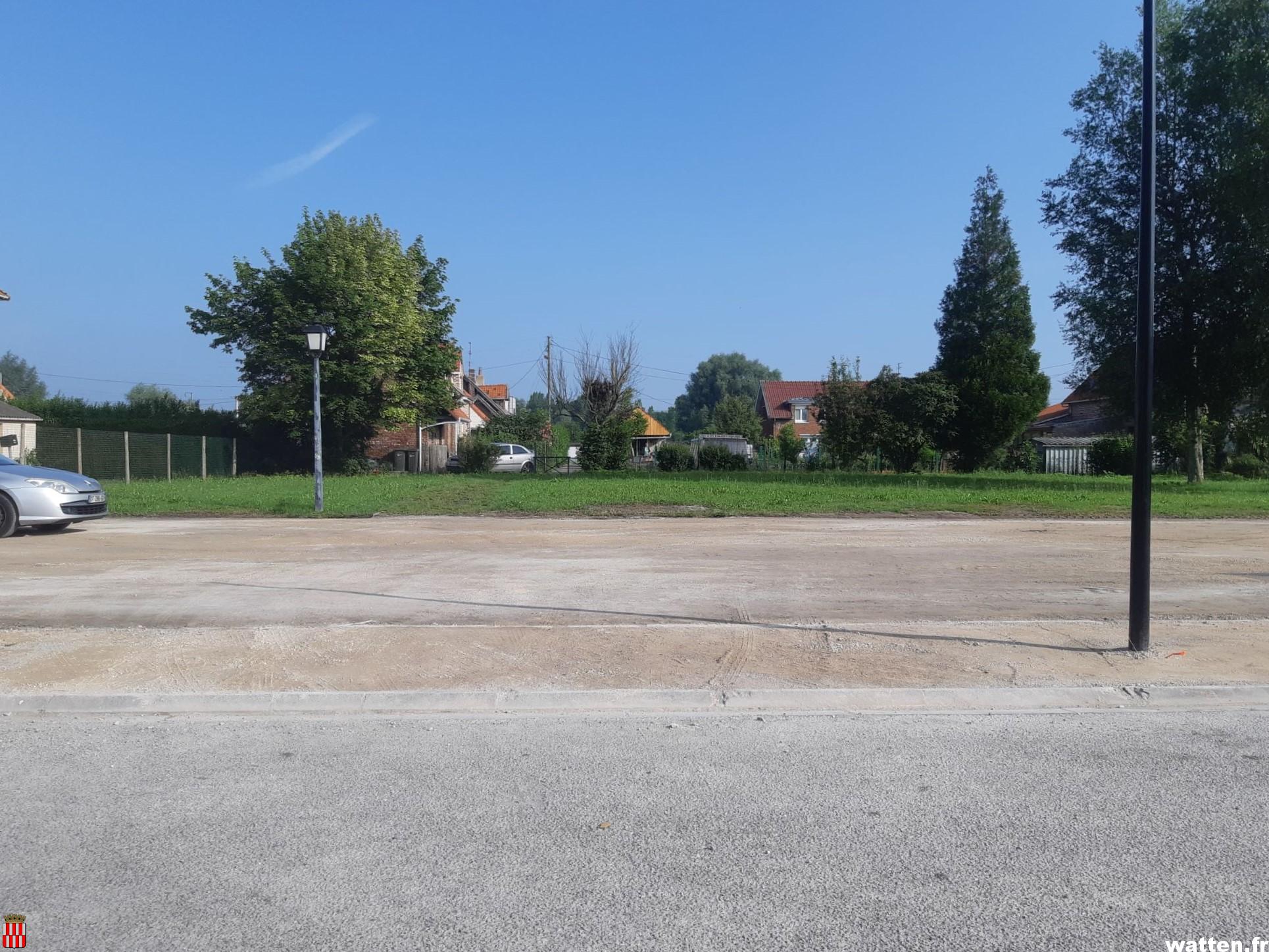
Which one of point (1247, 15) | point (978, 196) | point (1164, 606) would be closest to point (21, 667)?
point (1164, 606)

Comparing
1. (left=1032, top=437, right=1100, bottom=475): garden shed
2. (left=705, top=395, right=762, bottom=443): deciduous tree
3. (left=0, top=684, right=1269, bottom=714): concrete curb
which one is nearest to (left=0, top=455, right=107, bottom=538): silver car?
(left=0, top=684, right=1269, bottom=714): concrete curb

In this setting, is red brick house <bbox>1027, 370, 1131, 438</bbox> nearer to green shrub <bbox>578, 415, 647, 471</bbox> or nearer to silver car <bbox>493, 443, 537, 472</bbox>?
green shrub <bbox>578, 415, 647, 471</bbox>

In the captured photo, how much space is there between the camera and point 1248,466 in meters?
35.1

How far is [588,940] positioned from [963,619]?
6.28 meters

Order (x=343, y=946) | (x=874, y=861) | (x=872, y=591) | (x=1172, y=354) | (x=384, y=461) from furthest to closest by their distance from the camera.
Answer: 1. (x=384, y=461)
2. (x=1172, y=354)
3. (x=872, y=591)
4. (x=874, y=861)
5. (x=343, y=946)

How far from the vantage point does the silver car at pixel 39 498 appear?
14.4 m

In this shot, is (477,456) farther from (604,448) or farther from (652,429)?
(652,429)

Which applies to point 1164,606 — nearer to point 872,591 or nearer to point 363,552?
point 872,591

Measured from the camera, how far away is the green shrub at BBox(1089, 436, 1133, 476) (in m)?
37.0

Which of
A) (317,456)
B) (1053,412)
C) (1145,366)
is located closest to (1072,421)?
(1053,412)

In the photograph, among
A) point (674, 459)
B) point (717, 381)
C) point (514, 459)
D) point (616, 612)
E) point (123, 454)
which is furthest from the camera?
point (717, 381)

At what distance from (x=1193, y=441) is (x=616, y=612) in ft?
83.6

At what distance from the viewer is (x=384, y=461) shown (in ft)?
137

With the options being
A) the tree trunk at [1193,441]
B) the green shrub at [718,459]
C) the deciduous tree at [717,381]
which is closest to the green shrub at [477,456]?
the green shrub at [718,459]
